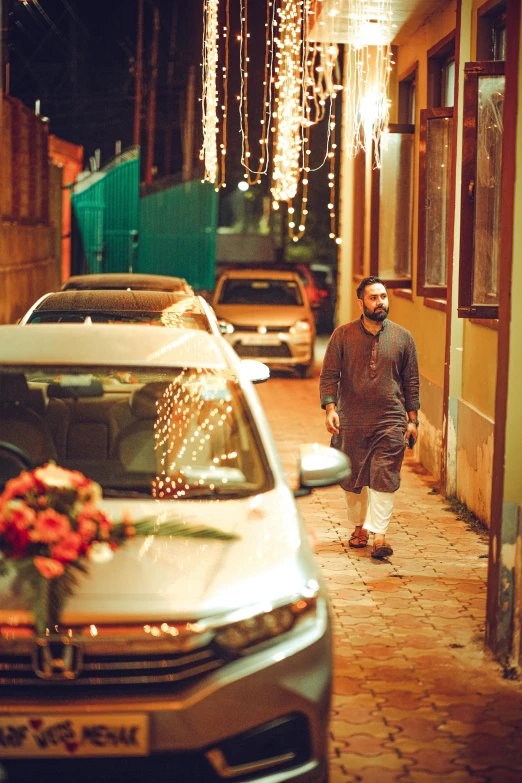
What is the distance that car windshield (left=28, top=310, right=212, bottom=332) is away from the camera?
910cm

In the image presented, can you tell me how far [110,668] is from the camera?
3.56 m

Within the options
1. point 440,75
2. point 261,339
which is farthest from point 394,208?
point 261,339

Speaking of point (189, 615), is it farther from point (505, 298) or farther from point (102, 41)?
point (102, 41)

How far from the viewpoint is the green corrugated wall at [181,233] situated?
26.2 metres

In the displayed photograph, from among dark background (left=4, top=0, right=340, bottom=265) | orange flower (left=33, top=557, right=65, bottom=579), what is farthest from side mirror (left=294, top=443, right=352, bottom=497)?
dark background (left=4, top=0, right=340, bottom=265)

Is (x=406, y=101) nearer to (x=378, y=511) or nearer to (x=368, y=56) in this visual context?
(x=368, y=56)

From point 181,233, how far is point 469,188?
1891cm

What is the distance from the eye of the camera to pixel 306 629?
3.77 m

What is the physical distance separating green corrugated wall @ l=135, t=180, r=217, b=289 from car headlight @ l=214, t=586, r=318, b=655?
2263 cm

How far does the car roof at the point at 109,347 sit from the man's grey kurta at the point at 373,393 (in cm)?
226

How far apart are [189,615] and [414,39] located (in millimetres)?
A: 11154

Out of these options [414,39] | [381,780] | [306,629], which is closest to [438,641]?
[381,780]

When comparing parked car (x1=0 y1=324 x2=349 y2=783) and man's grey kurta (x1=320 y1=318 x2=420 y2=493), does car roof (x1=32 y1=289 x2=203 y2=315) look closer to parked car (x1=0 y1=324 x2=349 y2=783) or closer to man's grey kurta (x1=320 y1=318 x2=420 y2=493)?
man's grey kurta (x1=320 y1=318 x2=420 y2=493)

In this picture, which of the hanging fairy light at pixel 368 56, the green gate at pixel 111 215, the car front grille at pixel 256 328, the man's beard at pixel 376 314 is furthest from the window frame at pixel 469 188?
the green gate at pixel 111 215
